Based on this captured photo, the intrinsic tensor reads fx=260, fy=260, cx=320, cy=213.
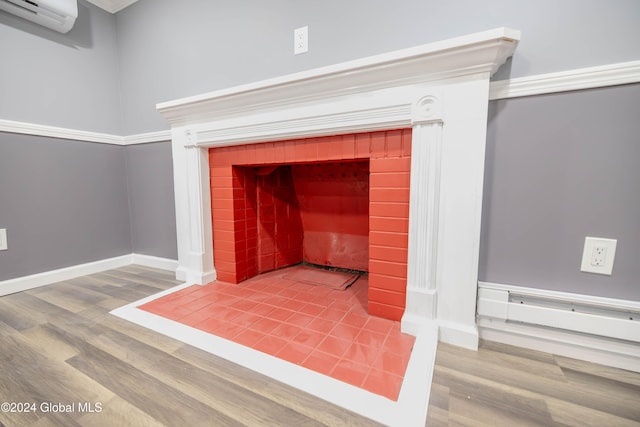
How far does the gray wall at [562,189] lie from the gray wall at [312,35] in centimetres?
18

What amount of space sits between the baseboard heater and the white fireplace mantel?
141mm

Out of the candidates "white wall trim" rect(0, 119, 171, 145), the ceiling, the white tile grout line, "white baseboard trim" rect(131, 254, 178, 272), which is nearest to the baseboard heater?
the white tile grout line

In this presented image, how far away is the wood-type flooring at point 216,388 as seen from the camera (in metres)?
0.79

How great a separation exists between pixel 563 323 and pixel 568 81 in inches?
38.4

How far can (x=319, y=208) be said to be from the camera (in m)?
2.10

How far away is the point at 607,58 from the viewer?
0.98 m

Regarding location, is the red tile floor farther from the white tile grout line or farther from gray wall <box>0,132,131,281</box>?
gray wall <box>0,132,131,281</box>

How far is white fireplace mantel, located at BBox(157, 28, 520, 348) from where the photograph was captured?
105cm

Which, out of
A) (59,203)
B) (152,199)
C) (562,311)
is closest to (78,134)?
(59,203)

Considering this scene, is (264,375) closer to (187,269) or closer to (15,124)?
(187,269)

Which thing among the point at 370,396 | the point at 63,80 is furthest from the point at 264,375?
the point at 63,80

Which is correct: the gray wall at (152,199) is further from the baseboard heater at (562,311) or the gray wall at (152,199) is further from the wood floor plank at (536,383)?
the baseboard heater at (562,311)

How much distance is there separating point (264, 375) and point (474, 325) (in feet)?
2.97

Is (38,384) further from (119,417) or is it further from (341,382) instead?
(341,382)
